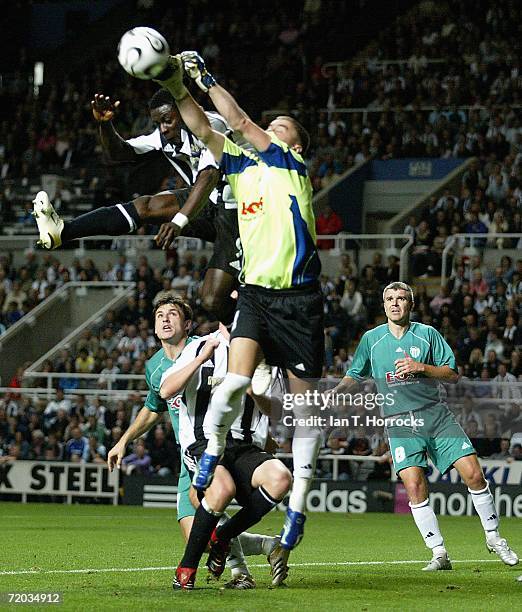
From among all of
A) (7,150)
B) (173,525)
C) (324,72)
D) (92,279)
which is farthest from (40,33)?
(173,525)

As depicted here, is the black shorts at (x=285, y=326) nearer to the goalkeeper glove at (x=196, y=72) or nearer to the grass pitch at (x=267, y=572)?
the goalkeeper glove at (x=196, y=72)

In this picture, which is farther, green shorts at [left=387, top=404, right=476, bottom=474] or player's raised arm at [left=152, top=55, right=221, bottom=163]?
green shorts at [left=387, top=404, right=476, bottom=474]

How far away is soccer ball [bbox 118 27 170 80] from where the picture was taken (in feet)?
26.7

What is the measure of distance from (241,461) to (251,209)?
5.67ft

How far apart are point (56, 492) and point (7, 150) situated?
47.8ft

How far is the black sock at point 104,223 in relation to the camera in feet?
32.1

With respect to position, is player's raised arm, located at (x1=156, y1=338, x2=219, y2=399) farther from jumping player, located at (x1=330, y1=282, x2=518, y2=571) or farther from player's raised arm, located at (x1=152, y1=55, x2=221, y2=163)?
jumping player, located at (x1=330, y1=282, x2=518, y2=571)

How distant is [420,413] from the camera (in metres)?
10.8

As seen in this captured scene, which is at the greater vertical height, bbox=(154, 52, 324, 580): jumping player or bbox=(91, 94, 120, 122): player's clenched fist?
bbox=(91, 94, 120, 122): player's clenched fist

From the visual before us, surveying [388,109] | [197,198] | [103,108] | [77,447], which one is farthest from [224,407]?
[388,109]

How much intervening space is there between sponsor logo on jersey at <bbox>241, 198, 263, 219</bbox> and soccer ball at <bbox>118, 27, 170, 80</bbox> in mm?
1045

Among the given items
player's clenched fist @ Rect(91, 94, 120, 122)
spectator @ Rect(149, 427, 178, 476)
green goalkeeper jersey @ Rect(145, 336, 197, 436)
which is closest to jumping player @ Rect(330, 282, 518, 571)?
green goalkeeper jersey @ Rect(145, 336, 197, 436)

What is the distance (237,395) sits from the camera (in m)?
8.27

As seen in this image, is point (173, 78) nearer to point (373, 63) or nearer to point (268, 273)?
point (268, 273)
